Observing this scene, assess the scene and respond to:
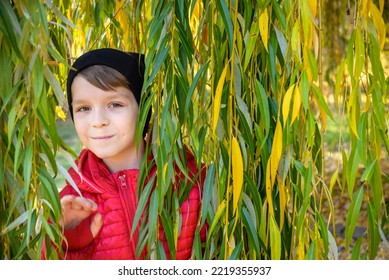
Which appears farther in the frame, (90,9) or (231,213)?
(90,9)

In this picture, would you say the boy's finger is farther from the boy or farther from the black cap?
the black cap

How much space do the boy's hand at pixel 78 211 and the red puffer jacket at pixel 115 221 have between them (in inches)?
0.4

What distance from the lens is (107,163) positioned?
1264 mm

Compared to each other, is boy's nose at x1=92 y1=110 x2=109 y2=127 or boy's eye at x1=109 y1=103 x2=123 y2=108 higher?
boy's eye at x1=109 y1=103 x2=123 y2=108

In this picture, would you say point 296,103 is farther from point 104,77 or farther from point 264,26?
point 104,77

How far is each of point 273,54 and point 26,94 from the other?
374mm

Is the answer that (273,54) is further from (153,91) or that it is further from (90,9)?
A: (90,9)

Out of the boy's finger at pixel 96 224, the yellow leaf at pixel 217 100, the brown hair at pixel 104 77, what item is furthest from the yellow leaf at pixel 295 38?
the boy's finger at pixel 96 224

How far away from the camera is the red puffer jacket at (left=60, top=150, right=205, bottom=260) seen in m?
1.20

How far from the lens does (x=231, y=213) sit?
113cm

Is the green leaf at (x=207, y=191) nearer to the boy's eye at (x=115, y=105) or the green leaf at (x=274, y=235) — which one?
the green leaf at (x=274, y=235)

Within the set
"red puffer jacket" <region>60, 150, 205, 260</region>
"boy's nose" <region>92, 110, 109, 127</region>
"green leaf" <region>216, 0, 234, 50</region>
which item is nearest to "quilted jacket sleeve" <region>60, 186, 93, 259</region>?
"red puffer jacket" <region>60, 150, 205, 260</region>

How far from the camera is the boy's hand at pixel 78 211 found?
1146mm

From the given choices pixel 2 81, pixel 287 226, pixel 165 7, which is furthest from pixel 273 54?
pixel 2 81
